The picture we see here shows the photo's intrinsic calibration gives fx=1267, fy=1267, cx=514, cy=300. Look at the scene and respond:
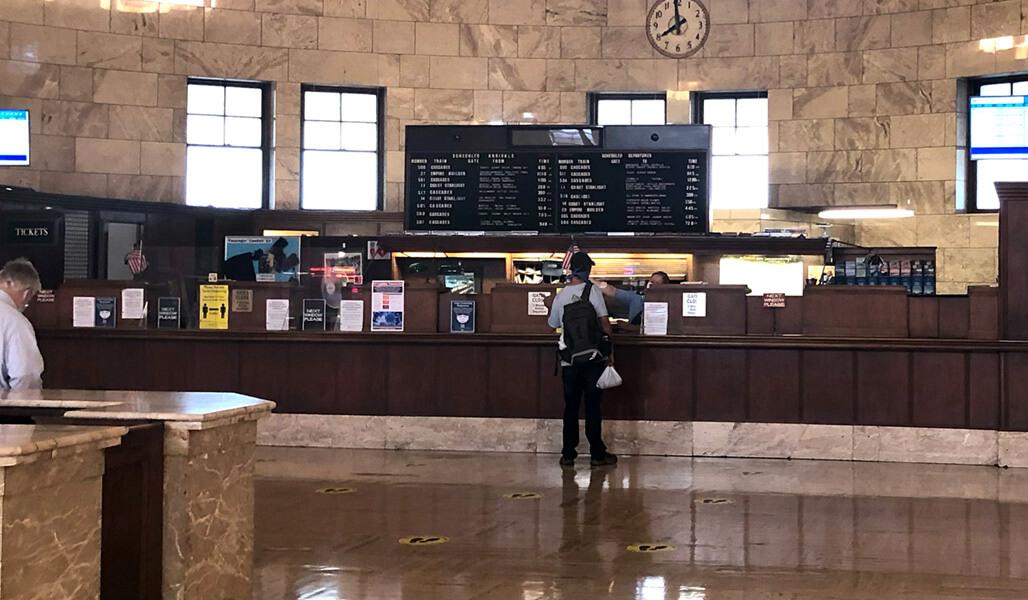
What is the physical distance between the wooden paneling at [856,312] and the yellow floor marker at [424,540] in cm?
445

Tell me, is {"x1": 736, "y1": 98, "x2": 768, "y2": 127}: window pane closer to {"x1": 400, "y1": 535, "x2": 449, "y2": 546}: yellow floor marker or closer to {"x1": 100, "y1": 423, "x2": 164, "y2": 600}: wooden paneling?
{"x1": 400, "y1": 535, "x2": 449, "y2": 546}: yellow floor marker

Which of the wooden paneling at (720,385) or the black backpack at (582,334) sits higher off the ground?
the black backpack at (582,334)

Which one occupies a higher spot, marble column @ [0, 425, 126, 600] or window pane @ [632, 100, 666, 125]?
window pane @ [632, 100, 666, 125]

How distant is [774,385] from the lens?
10.1 meters

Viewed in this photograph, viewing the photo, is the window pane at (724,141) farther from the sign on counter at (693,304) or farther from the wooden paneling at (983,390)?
the wooden paneling at (983,390)

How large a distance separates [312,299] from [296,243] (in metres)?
1.87

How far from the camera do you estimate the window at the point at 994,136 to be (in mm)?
13578

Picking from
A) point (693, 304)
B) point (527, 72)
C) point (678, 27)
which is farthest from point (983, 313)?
point (527, 72)

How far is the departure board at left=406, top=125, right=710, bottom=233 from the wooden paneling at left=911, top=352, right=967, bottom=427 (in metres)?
3.19

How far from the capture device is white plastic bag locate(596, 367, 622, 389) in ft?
31.0

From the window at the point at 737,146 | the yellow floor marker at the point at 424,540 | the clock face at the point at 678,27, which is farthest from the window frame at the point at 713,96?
the yellow floor marker at the point at 424,540

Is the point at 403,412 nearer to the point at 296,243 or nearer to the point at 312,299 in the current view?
the point at 312,299

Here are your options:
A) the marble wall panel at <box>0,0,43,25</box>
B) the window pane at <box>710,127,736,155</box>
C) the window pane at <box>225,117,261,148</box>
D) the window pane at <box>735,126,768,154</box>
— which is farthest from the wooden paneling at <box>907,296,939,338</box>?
the marble wall panel at <box>0,0,43,25</box>

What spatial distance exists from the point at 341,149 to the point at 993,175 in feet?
24.1
